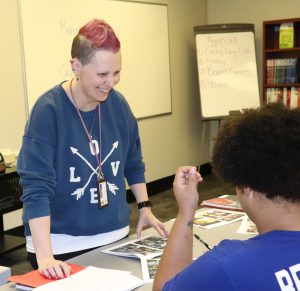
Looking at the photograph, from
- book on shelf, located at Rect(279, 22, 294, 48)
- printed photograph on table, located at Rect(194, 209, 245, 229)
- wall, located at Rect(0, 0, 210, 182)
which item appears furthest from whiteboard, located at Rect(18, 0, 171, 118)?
printed photograph on table, located at Rect(194, 209, 245, 229)

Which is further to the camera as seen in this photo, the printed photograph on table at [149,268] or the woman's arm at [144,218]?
the woman's arm at [144,218]

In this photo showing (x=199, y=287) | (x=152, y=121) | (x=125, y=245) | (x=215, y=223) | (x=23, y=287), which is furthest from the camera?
(x=152, y=121)

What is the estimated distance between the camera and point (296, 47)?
590cm

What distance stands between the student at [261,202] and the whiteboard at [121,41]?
3.23 meters

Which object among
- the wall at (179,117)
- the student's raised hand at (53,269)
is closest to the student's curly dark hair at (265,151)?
the student's raised hand at (53,269)

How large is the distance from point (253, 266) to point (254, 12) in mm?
5801

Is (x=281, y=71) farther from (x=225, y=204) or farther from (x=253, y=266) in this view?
(x=253, y=266)

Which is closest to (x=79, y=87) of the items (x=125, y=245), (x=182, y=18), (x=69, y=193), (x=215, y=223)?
(x=69, y=193)

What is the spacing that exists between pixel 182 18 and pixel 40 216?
486 centimetres

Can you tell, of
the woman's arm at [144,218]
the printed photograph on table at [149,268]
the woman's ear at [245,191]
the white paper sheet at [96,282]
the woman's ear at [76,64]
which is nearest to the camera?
the woman's ear at [245,191]

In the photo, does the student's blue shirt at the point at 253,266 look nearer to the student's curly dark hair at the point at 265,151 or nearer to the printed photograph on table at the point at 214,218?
the student's curly dark hair at the point at 265,151

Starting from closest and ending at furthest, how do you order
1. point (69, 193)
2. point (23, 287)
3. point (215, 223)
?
1. point (23, 287)
2. point (69, 193)
3. point (215, 223)

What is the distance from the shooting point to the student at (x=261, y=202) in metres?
0.91

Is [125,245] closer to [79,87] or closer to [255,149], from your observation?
[79,87]
